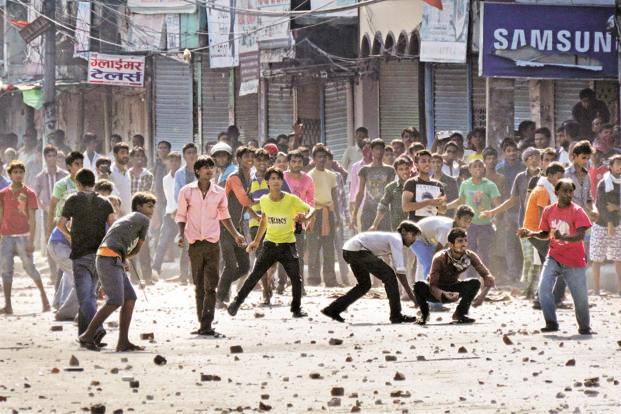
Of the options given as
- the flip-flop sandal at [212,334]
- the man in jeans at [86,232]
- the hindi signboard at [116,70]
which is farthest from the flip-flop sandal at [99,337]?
the hindi signboard at [116,70]

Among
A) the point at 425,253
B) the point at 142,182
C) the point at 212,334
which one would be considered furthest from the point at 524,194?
the point at 212,334

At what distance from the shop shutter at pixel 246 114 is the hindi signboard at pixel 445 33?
322 inches

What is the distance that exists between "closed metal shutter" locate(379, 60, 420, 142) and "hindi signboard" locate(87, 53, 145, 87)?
7716 millimetres

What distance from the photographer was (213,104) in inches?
1417

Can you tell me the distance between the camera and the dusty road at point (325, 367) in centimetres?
1039

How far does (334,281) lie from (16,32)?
78.3 ft

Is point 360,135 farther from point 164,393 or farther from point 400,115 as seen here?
point 164,393

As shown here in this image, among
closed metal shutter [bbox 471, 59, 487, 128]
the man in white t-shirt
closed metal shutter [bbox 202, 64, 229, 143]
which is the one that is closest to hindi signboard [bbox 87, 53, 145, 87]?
closed metal shutter [bbox 202, 64, 229, 143]

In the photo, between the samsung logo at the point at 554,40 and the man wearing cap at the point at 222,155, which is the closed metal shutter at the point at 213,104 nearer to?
the samsung logo at the point at 554,40

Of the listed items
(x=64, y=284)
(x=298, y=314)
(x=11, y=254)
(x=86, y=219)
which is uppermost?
(x=86, y=219)

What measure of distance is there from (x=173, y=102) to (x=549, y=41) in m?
13.5

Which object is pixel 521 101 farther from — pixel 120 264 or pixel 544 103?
pixel 120 264

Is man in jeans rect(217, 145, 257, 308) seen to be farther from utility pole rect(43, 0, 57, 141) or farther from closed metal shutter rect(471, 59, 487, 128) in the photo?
utility pole rect(43, 0, 57, 141)

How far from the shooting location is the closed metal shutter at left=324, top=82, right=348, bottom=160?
102ft
